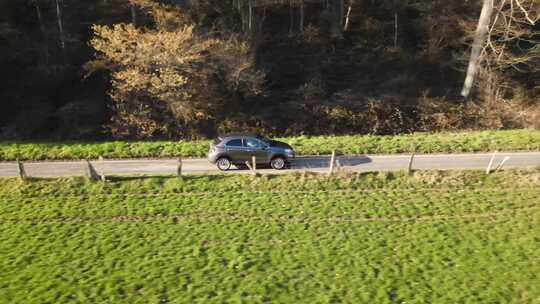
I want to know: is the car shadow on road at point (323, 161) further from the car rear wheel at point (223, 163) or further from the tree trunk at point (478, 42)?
the tree trunk at point (478, 42)

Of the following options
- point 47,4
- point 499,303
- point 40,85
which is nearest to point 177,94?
point 40,85

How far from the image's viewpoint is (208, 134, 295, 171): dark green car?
20359 mm

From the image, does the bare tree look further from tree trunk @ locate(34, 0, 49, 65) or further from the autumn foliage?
tree trunk @ locate(34, 0, 49, 65)

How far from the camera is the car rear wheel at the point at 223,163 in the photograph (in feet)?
67.5

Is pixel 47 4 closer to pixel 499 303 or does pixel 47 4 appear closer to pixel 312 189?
pixel 312 189

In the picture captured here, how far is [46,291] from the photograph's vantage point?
12750 mm

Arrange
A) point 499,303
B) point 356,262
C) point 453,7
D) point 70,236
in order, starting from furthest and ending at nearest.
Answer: point 453,7, point 70,236, point 356,262, point 499,303

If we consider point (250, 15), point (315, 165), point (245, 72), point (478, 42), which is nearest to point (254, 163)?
point (315, 165)

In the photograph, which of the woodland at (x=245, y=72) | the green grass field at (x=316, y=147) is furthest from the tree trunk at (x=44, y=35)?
the green grass field at (x=316, y=147)

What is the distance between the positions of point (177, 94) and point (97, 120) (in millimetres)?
7662

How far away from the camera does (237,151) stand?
802 inches

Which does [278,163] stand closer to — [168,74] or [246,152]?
[246,152]

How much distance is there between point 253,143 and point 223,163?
170cm

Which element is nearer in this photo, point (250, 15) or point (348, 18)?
point (250, 15)
